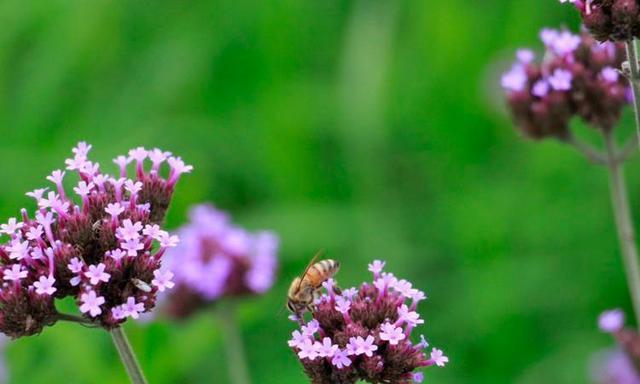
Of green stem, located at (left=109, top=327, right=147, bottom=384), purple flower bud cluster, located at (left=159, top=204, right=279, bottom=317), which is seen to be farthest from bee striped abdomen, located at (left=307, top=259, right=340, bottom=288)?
purple flower bud cluster, located at (left=159, top=204, right=279, bottom=317)

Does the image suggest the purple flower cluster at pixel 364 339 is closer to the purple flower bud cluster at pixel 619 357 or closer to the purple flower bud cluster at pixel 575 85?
the purple flower bud cluster at pixel 619 357

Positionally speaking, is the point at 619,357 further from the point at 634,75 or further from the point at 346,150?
the point at 634,75

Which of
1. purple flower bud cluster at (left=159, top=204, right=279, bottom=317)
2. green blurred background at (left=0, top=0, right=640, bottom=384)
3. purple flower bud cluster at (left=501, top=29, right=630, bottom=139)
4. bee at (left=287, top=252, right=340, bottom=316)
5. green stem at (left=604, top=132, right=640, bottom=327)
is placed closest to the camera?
bee at (left=287, top=252, right=340, bottom=316)

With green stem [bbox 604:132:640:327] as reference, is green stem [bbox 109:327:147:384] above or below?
below

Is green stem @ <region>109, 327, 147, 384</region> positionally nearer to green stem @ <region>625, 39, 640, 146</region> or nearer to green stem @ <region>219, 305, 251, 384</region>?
green stem @ <region>625, 39, 640, 146</region>

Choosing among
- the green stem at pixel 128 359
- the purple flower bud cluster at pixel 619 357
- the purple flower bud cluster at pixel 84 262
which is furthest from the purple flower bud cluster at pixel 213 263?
the green stem at pixel 128 359

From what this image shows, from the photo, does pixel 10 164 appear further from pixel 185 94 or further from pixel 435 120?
pixel 435 120

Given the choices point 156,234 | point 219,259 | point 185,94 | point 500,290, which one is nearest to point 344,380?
point 156,234
